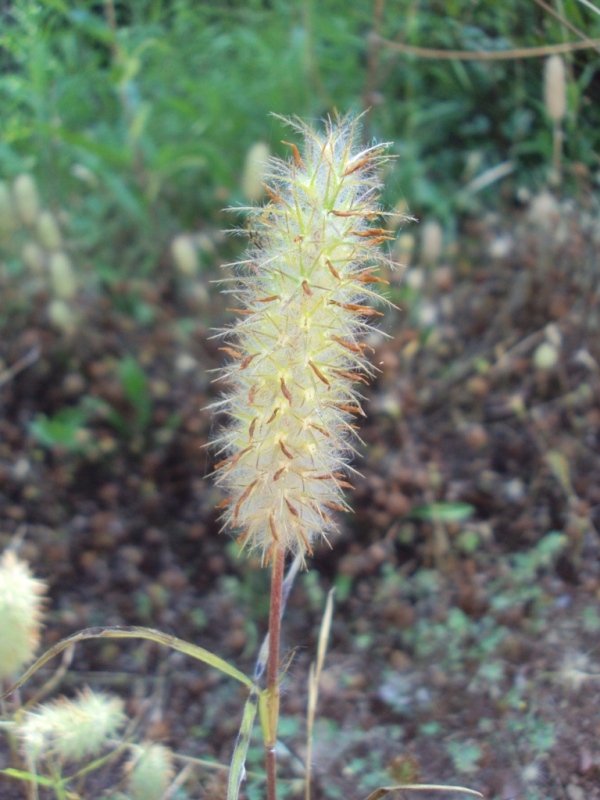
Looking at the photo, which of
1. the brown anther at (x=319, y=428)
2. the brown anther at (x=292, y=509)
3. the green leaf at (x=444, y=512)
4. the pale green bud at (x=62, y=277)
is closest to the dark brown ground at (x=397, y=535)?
the green leaf at (x=444, y=512)

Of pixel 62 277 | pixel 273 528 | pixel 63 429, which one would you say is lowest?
pixel 273 528

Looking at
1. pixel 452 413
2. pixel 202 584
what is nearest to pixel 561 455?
pixel 452 413

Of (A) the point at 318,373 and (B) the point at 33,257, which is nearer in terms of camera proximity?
(A) the point at 318,373

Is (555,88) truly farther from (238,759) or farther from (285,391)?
(238,759)

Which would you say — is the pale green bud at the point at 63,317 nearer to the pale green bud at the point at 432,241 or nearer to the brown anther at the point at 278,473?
the pale green bud at the point at 432,241

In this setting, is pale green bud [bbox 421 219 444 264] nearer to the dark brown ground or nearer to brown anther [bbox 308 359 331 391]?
the dark brown ground

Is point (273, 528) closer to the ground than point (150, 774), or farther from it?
farther from it

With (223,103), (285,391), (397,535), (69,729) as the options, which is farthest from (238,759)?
(223,103)
